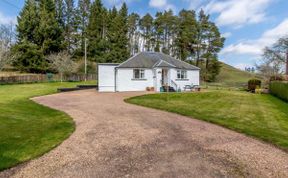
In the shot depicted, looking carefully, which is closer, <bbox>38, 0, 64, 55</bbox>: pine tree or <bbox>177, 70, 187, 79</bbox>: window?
<bbox>177, 70, 187, 79</bbox>: window

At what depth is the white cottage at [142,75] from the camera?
20172 millimetres

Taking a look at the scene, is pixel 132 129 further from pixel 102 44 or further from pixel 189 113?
pixel 102 44

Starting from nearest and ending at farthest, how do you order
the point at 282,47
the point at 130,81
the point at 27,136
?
the point at 27,136
the point at 130,81
the point at 282,47

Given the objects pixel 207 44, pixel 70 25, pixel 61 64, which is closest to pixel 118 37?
pixel 70 25

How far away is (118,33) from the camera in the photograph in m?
42.9

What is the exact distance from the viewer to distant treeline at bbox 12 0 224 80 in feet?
119

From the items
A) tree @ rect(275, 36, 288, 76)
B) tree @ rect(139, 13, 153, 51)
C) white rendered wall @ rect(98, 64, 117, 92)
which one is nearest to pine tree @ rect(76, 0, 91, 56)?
tree @ rect(139, 13, 153, 51)

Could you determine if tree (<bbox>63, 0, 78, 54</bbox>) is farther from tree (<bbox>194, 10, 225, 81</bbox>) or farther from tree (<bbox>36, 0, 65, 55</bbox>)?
tree (<bbox>194, 10, 225, 81</bbox>)

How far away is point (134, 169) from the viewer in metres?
3.50

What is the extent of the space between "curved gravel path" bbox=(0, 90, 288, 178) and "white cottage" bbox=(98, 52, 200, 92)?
1399 cm

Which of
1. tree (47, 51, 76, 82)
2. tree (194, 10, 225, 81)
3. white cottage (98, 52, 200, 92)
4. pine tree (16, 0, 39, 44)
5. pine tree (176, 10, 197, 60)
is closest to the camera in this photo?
white cottage (98, 52, 200, 92)

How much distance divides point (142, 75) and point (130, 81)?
154 centimetres

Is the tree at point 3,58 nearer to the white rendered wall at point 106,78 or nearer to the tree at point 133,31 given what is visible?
the white rendered wall at point 106,78

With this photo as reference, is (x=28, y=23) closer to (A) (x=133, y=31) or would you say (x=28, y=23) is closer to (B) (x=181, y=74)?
(A) (x=133, y=31)
